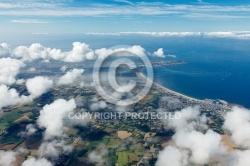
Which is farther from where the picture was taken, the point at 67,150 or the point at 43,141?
the point at 43,141

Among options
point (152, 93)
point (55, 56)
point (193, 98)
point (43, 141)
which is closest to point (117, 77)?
point (152, 93)

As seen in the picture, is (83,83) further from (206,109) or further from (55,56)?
(55,56)

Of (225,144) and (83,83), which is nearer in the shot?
(225,144)

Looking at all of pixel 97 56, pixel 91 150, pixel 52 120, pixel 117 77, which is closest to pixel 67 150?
pixel 91 150

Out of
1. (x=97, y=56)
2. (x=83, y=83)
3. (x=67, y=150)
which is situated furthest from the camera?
(x=97, y=56)

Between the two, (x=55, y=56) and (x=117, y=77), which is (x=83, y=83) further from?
(x=55, y=56)

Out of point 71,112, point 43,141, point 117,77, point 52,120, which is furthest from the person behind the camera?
point 117,77

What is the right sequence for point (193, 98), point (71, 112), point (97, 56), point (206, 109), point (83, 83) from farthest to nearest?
point (97, 56) < point (83, 83) < point (193, 98) < point (206, 109) < point (71, 112)

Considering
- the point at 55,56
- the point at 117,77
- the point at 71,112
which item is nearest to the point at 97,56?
the point at 55,56

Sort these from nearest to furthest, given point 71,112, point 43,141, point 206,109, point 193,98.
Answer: point 43,141 < point 71,112 < point 206,109 < point 193,98
